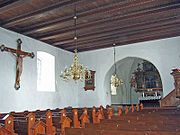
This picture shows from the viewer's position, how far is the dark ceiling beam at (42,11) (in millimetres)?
6598

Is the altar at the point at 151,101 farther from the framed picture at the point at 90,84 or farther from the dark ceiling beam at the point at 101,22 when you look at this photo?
the dark ceiling beam at the point at 101,22

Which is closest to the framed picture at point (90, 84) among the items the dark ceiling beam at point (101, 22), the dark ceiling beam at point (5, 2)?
the dark ceiling beam at point (101, 22)

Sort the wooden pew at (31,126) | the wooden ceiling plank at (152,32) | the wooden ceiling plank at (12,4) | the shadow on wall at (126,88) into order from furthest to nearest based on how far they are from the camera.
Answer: the shadow on wall at (126,88)
the wooden ceiling plank at (152,32)
the wooden ceiling plank at (12,4)
the wooden pew at (31,126)

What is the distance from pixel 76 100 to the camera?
13109mm

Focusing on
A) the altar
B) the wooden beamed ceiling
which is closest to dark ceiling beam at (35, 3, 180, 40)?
the wooden beamed ceiling

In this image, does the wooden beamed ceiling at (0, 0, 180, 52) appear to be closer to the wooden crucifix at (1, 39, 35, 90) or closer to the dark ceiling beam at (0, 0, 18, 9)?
the dark ceiling beam at (0, 0, 18, 9)

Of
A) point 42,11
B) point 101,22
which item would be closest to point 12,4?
point 42,11

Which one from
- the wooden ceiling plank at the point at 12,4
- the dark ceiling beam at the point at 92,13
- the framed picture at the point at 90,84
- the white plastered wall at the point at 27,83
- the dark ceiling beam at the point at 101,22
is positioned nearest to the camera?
the wooden ceiling plank at the point at 12,4

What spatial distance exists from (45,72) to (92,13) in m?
5.22

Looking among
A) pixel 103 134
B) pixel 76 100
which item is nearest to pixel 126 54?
pixel 76 100

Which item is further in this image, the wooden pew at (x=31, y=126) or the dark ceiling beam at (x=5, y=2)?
the dark ceiling beam at (x=5, y=2)

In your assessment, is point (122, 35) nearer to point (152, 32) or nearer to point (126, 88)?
point (152, 32)

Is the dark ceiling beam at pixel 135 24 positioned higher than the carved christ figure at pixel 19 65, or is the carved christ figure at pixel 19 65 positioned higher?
the dark ceiling beam at pixel 135 24

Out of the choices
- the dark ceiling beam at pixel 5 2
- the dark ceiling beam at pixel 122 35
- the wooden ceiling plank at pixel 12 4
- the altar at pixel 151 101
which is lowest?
the altar at pixel 151 101
